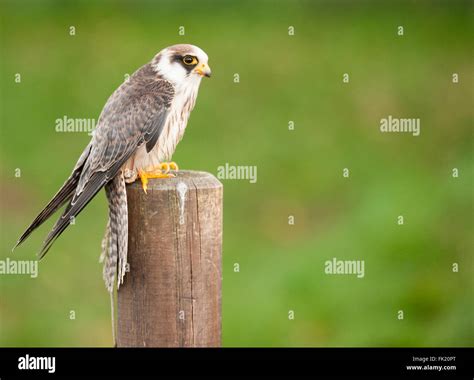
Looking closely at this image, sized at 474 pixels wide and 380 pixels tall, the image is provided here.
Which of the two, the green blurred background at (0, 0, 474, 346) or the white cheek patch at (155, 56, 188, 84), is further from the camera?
the green blurred background at (0, 0, 474, 346)

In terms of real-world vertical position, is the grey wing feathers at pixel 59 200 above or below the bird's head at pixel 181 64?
below

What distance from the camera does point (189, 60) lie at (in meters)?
6.34

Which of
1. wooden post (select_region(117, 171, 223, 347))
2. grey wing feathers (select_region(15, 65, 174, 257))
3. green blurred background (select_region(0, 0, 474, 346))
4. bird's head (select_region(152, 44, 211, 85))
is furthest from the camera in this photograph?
green blurred background (select_region(0, 0, 474, 346))

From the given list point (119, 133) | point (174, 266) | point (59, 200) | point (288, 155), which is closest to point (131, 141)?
point (119, 133)

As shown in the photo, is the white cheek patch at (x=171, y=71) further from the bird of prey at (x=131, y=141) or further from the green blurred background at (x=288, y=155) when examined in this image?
the green blurred background at (x=288, y=155)

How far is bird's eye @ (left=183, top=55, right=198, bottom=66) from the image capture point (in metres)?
6.32

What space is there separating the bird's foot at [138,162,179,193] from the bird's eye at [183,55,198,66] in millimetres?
736

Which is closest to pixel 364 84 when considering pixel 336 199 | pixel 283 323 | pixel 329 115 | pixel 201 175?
pixel 329 115

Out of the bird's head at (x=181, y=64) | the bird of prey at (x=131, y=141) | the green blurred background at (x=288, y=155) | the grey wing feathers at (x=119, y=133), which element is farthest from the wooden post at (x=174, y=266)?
the green blurred background at (x=288, y=155)

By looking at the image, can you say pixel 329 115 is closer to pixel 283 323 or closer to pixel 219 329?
pixel 283 323

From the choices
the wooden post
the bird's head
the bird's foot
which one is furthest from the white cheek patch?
the wooden post

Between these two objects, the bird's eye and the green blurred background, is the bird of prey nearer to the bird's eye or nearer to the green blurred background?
the bird's eye

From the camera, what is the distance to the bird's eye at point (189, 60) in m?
6.32

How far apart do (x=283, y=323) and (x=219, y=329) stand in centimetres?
590
